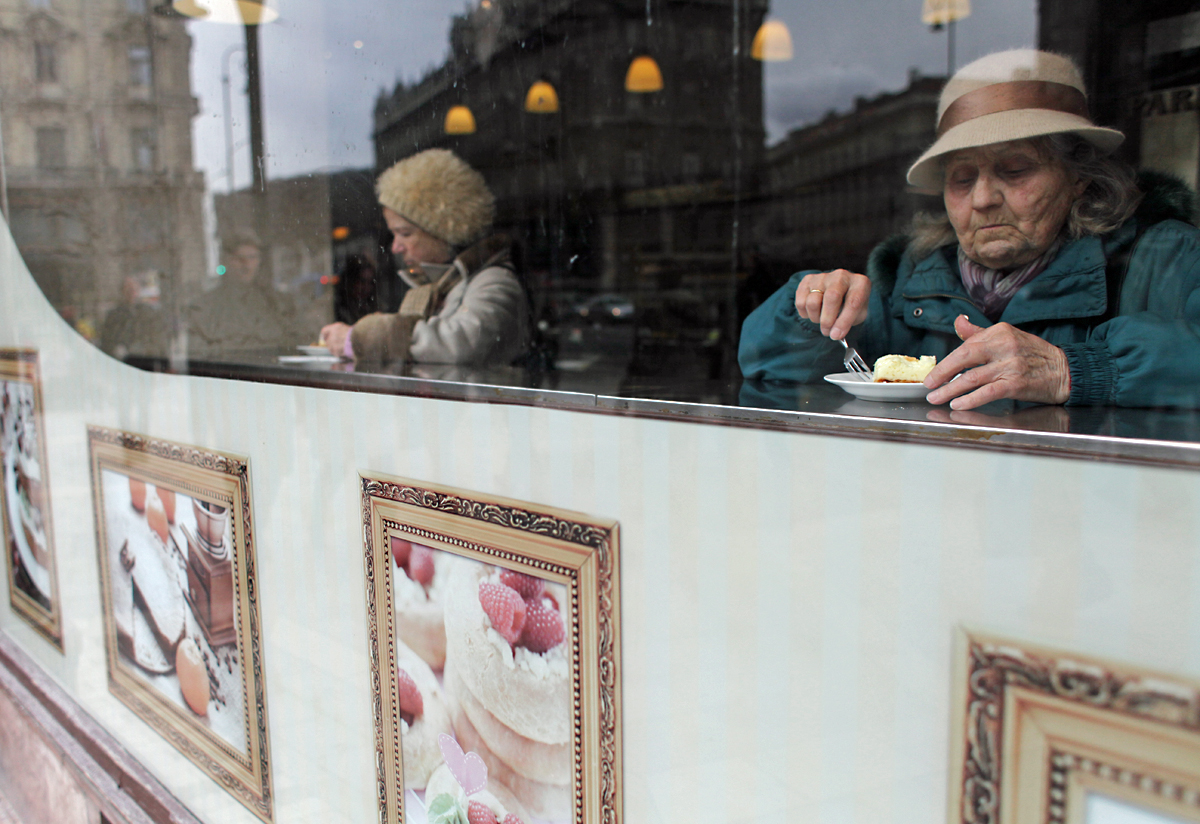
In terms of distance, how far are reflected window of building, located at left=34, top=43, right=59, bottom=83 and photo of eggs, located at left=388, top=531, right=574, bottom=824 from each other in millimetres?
2010

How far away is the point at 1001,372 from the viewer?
2.56 feet

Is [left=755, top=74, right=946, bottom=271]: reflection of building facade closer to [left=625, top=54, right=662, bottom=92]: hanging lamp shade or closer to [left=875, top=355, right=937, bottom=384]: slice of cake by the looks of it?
[left=625, top=54, right=662, bottom=92]: hanging lamp shade

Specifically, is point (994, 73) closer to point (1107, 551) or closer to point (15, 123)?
point (1107, 551)

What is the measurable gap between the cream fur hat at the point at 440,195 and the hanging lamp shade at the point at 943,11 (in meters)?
1.55

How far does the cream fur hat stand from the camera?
6.21 ft

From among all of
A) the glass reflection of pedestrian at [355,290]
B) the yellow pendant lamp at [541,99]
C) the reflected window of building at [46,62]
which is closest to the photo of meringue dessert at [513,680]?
the glass reflection of pedestrian at [355,290]

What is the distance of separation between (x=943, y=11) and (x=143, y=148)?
2.50 m

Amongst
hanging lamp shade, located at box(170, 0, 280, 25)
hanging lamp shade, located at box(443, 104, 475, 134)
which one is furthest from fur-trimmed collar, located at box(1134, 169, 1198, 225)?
hanging lamp shade, located at box(170, 0, 280, 25)

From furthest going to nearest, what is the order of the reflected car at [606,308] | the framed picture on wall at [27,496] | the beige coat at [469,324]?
the reflected car at [606,308] → the framed picture on wall at [27,496] → the beige coat at [469,324]

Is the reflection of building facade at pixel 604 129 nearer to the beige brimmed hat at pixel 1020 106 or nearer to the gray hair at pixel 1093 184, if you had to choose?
the beige brimmed hat at pixel 1020 106

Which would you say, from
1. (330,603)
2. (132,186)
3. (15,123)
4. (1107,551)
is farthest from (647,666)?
(15,123)

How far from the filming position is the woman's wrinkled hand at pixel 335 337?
1779 millimetres

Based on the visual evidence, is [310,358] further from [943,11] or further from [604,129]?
[943,11]

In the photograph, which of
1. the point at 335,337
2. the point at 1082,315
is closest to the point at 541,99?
the point at 335,337
